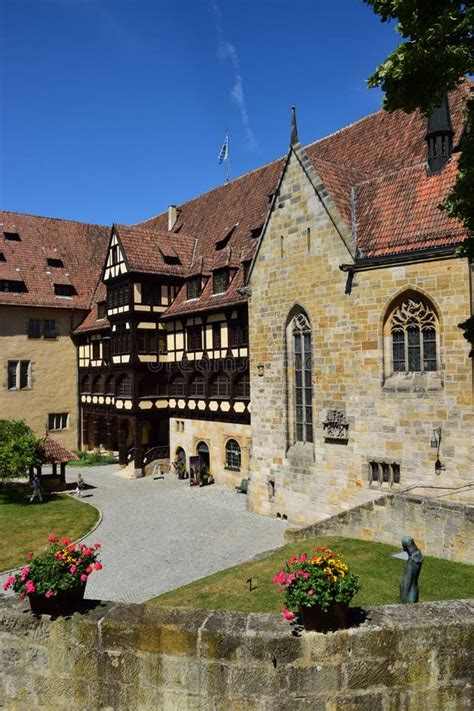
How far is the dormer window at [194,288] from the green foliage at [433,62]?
749 inches

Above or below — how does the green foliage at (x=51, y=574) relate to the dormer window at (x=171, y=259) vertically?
below

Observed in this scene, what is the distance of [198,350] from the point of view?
2847 cm

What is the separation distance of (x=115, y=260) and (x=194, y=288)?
5.32 m

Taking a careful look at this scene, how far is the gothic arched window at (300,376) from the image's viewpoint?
2002 cm

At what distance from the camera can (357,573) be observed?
1302 cm

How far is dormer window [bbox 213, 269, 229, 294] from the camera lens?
88.5 feet

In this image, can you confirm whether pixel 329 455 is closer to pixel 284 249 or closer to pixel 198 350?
pixel 284 249

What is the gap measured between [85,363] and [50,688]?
3370 centimetres

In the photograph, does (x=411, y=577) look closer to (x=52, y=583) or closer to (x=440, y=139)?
(x=52, y=583)

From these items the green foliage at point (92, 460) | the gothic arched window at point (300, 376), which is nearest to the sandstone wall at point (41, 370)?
the green foliage at point (92, 460)

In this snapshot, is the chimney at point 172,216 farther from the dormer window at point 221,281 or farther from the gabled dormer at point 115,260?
the dormer window at point 221,281

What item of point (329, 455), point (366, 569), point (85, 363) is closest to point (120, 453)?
point (85, 363)

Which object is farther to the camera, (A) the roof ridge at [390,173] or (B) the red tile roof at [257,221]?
(A) the roof ridge at [390,173]

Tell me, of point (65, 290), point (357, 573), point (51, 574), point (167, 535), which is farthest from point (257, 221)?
point (51, 574)
